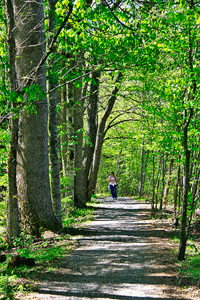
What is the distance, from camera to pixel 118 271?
19.4 feet

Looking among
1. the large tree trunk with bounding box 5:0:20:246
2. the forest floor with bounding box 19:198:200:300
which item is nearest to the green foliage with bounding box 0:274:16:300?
the forest floor with bounding box 19:198:200:300

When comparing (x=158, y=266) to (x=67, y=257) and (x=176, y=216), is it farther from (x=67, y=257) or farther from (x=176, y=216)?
(x=176, y=216)

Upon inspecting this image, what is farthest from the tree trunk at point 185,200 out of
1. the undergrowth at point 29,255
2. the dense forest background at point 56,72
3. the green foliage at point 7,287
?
the green foliage at point 7,287

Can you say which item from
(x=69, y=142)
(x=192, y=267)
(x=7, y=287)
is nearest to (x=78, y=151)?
(x=69, y=142)

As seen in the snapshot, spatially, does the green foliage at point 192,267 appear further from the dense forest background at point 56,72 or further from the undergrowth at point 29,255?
the undergrowth at point 29,255

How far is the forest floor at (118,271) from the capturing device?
15.6 feet

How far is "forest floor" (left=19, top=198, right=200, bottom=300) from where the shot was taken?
187 inches

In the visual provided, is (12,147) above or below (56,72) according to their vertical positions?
below

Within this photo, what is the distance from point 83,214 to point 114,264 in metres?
6.74

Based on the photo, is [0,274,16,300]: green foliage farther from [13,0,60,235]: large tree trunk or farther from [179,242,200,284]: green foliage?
[179,242,200,284]: green foliage

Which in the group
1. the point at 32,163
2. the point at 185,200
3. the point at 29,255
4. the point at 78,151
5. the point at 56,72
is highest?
the point at 56,72

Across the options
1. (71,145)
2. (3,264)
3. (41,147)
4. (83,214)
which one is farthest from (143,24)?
(83,214)

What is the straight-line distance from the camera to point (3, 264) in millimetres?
5781

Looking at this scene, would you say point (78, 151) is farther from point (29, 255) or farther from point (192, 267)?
point (192, 267)
